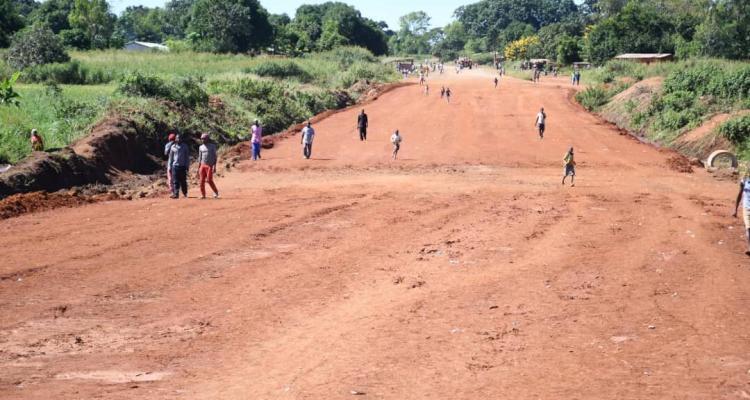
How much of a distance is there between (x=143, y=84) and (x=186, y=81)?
3.18m

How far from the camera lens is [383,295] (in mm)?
13328

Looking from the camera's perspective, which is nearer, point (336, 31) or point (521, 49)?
point (336, 31)

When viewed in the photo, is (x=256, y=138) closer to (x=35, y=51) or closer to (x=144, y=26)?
(x=35, y=51)

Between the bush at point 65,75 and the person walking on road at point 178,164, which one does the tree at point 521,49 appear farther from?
the person walking on road at point 178,164

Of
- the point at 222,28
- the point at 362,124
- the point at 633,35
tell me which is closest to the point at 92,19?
the point at 222,28

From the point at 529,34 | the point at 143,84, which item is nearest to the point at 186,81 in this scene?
the point at 143,84

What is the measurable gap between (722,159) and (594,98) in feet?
86.3

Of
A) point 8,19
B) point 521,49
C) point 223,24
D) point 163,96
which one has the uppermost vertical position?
point 223,24

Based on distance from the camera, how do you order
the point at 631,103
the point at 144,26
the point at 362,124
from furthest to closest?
the point at 144,26
the point at 631,103
the point at 362,124

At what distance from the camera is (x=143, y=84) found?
35.2m

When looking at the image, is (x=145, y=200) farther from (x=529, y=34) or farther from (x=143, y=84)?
(x=529, y=34)

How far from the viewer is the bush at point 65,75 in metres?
45.6

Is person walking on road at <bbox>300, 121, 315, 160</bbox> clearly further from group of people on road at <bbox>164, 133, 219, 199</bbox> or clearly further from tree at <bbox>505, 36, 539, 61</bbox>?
tree at <bbox>505, 36, 539, 61</bbox>

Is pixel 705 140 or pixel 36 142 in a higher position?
pixel 36 142
